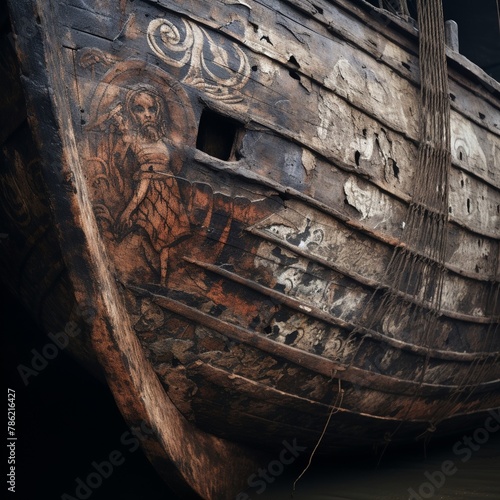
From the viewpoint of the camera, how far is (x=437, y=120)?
128 inches

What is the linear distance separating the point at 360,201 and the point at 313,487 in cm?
152

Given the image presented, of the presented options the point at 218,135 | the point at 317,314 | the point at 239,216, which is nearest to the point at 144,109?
the point at 218,135

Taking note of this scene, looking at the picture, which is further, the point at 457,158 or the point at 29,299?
the point at 457,158

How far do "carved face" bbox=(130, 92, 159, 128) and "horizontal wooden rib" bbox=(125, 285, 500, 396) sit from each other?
0.62m

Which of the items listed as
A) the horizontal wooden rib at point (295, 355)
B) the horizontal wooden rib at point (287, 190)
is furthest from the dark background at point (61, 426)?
the horizontal wooden rib at point (287, 190)

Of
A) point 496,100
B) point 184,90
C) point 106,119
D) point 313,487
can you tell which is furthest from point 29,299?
point 496,100

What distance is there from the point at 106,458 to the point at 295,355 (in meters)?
1.69

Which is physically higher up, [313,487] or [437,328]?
[437,328]

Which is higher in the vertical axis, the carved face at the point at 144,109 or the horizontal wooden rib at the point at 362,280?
the horizontal wooden rib at the point at 362,280

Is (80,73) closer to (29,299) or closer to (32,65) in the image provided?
(32,65)

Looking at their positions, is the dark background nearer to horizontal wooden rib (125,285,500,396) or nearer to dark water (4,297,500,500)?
dark water (4,297,500,500)

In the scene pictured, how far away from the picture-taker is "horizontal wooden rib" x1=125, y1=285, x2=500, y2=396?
238 cm

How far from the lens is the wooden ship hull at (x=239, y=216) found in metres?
2.14

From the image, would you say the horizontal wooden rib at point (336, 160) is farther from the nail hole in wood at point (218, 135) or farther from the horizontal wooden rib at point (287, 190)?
the horizontal wooden rib at point (287, 190)
